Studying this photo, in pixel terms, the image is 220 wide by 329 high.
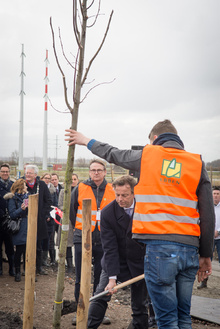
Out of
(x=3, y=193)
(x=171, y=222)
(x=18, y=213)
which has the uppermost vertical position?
(x=171, y=222)

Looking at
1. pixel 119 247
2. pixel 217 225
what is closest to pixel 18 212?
pixel 119 247

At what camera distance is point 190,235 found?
2.28 m

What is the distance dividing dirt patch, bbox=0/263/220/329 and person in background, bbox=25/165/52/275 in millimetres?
432

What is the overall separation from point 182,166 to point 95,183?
219 centimetres

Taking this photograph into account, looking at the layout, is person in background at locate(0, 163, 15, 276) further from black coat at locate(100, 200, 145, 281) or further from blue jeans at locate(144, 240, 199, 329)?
blue jeans at locate(144, 240, 199, 329)

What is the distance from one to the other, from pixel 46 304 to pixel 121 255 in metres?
1.94

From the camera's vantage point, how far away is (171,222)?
2.26 meters

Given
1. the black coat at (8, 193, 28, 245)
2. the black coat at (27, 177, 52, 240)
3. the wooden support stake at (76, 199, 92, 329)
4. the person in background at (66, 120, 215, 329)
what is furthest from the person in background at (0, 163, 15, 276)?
the person in background at (66, 120, 215, 329)

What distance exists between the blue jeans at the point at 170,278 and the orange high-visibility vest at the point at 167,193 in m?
0.13

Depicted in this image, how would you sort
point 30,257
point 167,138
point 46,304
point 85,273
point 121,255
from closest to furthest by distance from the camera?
point 167,138 → point 85,273 → point 30,257 → point 121,255 → point 46,304

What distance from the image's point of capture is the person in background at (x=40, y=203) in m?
5.99

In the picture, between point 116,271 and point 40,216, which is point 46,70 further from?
point 116,271

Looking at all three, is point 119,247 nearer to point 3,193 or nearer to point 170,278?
point 170,278

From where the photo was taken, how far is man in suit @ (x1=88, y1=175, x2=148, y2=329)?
3.19 metres
